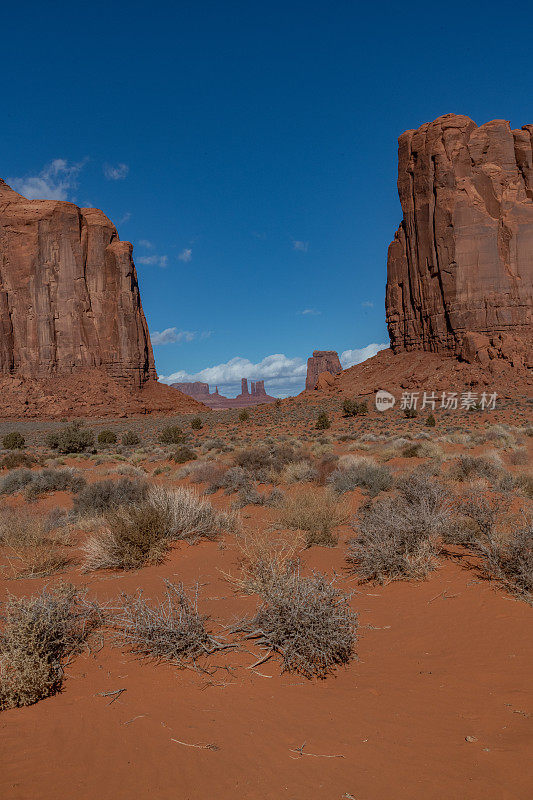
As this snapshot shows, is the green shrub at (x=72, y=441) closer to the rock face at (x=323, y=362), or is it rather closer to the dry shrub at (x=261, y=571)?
the dry shrub at (x=261, y=571)

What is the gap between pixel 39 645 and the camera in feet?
10.8

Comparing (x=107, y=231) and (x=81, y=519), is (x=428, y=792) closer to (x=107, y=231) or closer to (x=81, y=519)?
(x=81, y=519)

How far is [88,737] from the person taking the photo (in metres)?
2.64

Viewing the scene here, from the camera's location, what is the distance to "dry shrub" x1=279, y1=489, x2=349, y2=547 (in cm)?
675

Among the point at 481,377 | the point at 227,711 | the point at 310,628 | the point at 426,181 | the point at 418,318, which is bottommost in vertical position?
the point at 227,711

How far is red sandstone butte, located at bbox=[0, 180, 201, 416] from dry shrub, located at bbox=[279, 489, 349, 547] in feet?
162

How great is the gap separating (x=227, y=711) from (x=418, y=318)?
5144 cm

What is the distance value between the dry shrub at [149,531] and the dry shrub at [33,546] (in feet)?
1.48

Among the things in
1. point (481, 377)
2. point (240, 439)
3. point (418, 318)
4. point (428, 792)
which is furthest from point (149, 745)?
point (418, 318)

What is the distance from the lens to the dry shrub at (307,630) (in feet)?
11.0

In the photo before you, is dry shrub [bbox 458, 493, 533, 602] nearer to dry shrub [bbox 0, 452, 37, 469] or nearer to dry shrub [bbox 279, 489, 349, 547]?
dry shrub [bbox 279, 489, 349, 547]

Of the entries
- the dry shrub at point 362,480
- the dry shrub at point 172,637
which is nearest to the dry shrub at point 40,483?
the dry shrub at point 362,480

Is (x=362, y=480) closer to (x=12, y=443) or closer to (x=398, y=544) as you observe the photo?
(x=398, y=544)

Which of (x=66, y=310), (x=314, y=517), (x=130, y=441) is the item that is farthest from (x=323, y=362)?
(x=314, y=517)
